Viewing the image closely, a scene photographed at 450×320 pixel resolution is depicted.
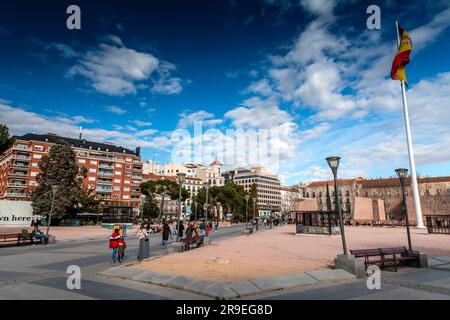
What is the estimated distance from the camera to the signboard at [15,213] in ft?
124

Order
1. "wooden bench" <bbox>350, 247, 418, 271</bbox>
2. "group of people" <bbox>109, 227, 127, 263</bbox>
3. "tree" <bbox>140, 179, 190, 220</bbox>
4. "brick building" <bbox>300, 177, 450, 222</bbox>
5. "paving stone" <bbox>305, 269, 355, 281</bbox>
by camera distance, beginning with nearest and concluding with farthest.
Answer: "paving stone" <bbox>305, 269, 355, 281</bbox> → "wooden bench" <bbox>350, 247, 418, 271</bbox> → "group of people" <bbox>109, 227, 127, 263</bbox> → "brick building" <bbox>300, 177, 450, 222</bbox> → "tree" <bbox>140, 179, 190, 220</bbox>

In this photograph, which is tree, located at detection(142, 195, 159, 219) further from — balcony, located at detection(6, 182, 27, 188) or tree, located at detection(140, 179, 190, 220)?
balcony, located at detection(6, 182, 27, 188)

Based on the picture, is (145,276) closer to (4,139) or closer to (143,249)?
(143,249)

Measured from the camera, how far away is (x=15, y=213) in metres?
38.9

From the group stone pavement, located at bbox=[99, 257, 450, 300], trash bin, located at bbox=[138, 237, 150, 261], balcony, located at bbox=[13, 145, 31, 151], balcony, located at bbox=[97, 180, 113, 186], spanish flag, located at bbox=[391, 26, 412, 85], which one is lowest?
stone pavement, located at bbox=[99, 257, 450, 300]

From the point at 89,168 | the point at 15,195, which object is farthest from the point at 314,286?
the point at 89,168

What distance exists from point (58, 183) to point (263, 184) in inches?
3705

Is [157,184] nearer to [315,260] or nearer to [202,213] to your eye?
[202,213]

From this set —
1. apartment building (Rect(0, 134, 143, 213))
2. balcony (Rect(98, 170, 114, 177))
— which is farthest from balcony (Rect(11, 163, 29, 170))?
balcony (Rect(98, 170, 114, 177))

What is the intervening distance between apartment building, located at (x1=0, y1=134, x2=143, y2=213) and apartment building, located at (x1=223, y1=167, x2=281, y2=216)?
5554 centimetres

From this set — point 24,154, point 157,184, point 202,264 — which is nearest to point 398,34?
point 202,264

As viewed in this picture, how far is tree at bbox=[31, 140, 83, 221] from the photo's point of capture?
45.3m

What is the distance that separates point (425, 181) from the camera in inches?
3383
